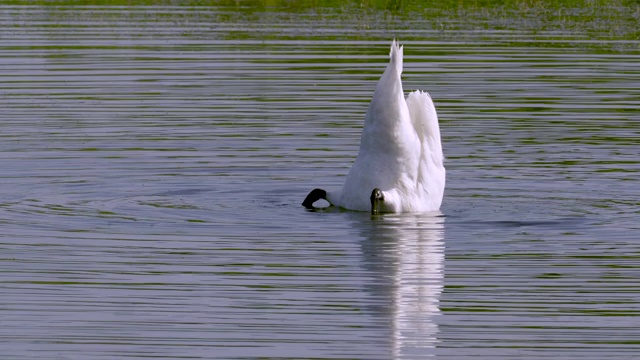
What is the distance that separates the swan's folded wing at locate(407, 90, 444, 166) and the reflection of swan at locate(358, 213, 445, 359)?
719 mm

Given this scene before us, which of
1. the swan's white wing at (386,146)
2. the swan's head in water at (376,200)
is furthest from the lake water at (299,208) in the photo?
the swan's white wing at (386,146)

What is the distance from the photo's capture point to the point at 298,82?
21844mm

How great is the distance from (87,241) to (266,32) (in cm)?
1719

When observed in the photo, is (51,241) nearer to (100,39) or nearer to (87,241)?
(87,241)

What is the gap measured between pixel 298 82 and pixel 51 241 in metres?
10.2

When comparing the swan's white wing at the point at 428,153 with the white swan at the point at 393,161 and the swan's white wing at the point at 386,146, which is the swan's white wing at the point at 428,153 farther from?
the swan's white wing at the point at 386,146

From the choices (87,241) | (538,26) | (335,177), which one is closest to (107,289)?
(87,241)

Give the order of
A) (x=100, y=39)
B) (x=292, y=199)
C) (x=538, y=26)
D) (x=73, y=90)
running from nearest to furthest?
(x=292, y=199) < (x=73, y=90) < (x=100, y=39) < (x=538, y=26)

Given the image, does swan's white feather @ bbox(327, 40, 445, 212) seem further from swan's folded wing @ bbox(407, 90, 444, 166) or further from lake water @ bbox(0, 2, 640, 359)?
lake water @ bbox(0, 2, 640, 359)

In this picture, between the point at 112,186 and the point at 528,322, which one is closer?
the point at 528,322

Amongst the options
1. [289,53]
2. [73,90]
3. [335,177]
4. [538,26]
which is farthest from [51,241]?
[538,26]

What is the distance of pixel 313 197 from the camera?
1348 cm

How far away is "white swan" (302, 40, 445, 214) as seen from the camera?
12.9 meters

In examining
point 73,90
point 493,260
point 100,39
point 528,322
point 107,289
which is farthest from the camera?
point 100,39
